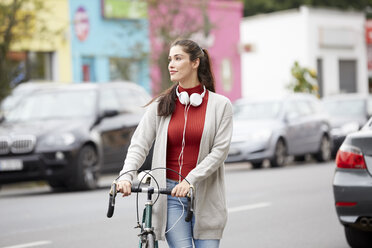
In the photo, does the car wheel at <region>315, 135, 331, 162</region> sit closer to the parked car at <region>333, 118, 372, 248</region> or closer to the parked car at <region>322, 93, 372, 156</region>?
the parked car at <region>322, 93, 372, 156</region>

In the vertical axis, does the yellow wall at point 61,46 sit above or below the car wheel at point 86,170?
above

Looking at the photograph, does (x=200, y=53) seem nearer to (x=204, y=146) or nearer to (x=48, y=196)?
(x=204, y=146)

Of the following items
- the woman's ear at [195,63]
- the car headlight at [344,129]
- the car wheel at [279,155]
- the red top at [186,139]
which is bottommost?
the car wheel at [279,155]

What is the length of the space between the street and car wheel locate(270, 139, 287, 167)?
3153mm

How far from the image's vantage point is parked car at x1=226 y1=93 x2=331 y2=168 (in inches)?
742

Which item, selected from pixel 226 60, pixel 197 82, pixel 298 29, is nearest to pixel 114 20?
pixel 226 60

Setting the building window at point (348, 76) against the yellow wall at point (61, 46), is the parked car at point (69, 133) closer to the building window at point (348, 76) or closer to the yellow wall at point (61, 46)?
the yellow wall at point (61, 46)

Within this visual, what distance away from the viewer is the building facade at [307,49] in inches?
1606

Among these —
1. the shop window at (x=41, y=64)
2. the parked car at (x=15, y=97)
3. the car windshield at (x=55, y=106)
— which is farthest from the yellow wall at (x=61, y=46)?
the car windshield at (x=55, y=106)

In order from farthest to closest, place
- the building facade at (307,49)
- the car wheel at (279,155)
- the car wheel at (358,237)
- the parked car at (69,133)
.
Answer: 1. the building facade at (307,49)
2. the car wheel at (279,155)
3. the parked car at (69,133)
4. the car wheel at (358,237)

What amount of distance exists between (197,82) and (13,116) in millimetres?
10144

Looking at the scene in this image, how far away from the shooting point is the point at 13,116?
1475 centimetres

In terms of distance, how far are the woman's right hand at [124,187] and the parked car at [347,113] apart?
18.2 metres

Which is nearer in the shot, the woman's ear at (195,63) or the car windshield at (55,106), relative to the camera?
the woman's ear at (195,63)
